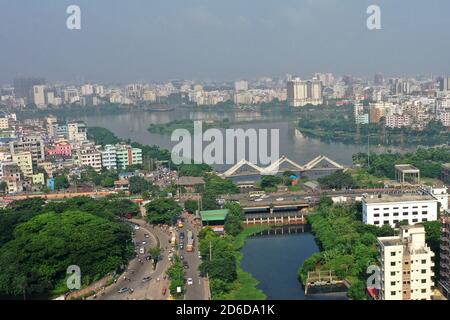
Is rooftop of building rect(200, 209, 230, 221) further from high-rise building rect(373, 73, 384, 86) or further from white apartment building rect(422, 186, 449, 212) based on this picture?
high-rise building rect(373, 73, 384, 86)

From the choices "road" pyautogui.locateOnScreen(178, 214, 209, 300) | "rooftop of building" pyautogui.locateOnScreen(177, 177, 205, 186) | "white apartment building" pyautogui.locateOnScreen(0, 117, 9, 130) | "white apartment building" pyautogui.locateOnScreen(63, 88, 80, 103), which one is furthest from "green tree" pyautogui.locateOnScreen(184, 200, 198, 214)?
"white apartment building" pyautogui.locateOnScreen(63, 88, 80, 103)

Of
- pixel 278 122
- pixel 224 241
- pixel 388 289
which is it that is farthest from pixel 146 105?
pixel 388 289

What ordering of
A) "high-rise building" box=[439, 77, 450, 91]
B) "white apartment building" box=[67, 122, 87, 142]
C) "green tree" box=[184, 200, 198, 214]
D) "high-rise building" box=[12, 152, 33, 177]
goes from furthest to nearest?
1. "high-rise building" box=[439, 77, 450, 91]
2. "white apartment building" box=[67, 122, 87, 142]
3. "high-rise building" box=[12, 152, 33, 177]
4. "green tree" box=[184, 200, 198, 214]

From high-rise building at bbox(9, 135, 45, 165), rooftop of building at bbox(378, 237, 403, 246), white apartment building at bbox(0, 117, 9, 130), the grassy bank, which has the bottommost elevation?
the grassy bank

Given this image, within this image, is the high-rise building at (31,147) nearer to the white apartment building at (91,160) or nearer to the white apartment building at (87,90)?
the white apartment building at (91,160)
